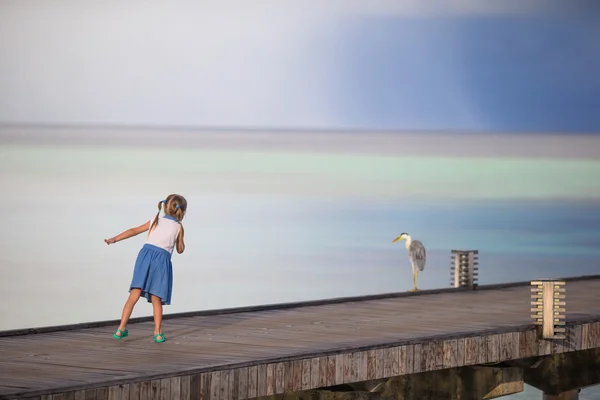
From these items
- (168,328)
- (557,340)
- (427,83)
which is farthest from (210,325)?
(427,83)

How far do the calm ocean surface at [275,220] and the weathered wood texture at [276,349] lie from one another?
45.0ft

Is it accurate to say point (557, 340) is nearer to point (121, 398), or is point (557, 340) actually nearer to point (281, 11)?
point (121, 398)

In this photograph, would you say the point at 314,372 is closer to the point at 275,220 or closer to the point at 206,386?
the point at 206,386

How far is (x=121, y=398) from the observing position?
1048cm

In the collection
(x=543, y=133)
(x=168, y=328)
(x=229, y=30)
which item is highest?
(x=229, y=30)

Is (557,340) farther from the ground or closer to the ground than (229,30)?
closer to the ground

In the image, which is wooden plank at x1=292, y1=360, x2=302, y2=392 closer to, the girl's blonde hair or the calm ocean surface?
the girl's blonde hair

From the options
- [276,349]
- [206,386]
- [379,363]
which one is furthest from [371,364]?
[206,386]

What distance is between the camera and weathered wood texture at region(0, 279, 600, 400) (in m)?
11.0

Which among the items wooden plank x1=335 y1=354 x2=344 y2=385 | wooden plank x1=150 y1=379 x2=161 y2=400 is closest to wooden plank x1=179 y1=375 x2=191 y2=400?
→ wooden plank x1=150 y1=379 x2=161 y2=400

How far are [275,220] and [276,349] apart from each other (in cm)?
4188

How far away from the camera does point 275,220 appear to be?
54781mm

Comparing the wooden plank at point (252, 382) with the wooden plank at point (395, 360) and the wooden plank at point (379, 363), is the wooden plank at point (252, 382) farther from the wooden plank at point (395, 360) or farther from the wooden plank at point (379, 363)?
the wooden plank at point (395, 360)

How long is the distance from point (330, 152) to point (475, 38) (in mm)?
12168
